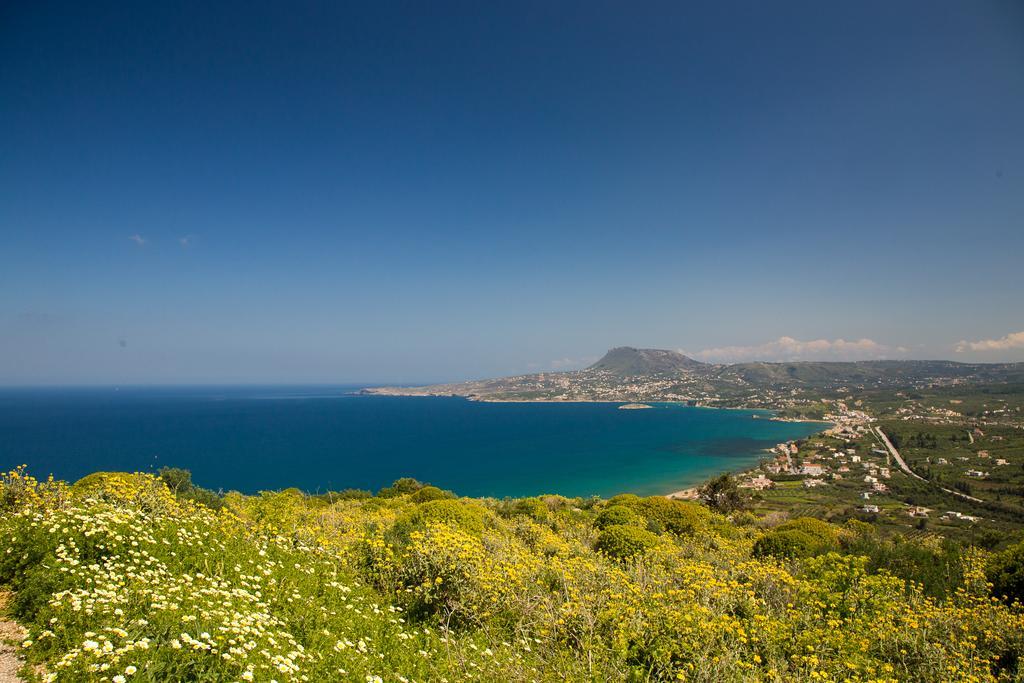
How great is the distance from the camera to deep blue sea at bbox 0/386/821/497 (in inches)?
2525

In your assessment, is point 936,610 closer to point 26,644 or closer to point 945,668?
point 945,668

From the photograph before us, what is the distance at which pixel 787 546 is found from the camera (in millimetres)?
17844

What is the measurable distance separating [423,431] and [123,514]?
120469mm

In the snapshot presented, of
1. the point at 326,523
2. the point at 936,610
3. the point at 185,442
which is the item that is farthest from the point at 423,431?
the point at 936,610

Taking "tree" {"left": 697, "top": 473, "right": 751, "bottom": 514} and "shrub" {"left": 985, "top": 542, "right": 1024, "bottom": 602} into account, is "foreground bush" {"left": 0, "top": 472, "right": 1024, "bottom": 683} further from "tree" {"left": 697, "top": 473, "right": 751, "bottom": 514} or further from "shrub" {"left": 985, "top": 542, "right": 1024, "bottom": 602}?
"tree" {"left": 697, "top": 473, "right": 751, "bottom": 514}

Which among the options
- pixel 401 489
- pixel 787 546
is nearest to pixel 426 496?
pixel 401 489

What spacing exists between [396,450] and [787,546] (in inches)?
3319

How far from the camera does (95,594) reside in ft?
17.3

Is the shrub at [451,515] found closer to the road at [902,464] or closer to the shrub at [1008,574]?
the shrub at [1008,574]

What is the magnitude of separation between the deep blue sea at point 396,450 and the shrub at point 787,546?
130ft

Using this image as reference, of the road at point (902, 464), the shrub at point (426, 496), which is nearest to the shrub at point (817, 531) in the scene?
the shrub at point (426, 496)

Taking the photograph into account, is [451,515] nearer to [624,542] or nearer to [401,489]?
[624,542]

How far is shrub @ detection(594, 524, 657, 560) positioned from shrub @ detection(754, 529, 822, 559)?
6596 millimetres

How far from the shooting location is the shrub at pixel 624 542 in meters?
14.1
